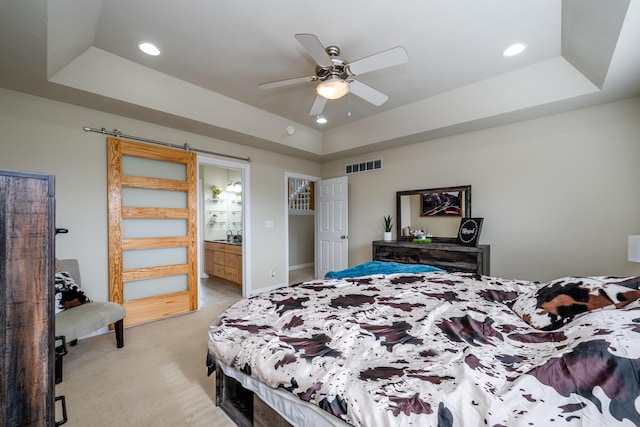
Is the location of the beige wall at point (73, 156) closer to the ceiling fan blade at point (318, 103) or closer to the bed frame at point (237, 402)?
the ceiling fan blade at point (318, 103)

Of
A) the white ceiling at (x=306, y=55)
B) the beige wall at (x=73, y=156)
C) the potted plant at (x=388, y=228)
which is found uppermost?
the white ceiling at (x=306, y=55)

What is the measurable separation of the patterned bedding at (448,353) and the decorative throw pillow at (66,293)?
1862mm

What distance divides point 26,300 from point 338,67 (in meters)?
2.40

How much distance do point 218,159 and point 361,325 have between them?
11.3ft

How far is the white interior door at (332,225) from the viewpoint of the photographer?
4.95 m

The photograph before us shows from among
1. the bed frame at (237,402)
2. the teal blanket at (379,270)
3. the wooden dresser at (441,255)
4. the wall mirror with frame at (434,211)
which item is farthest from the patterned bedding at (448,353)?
the wall mirror with frame at (434,211)

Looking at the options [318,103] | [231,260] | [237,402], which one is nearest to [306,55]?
[318,103]

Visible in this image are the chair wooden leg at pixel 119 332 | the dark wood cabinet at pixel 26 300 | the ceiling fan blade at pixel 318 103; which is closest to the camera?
the dark wood cabinet at pixel 26 300

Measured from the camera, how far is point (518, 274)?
3354 mm

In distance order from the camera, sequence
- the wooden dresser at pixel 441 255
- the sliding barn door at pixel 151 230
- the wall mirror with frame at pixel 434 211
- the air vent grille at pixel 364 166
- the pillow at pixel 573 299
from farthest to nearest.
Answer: the air vent grille at pixel 364 166
the wall mirror with frame at pixel 434 211
the wooden dresser at pixel 441 255
the sliding barn door at pixel 151 230
the pillow at pixel 573 299

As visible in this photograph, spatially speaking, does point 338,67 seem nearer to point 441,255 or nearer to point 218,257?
point 441,255

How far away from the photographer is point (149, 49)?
100 inches

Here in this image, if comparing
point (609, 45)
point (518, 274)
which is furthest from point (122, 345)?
point (609, 45)

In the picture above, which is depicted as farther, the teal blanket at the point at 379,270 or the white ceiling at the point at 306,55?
the teal blanket at the point at 379,270
